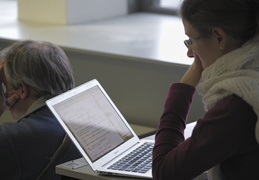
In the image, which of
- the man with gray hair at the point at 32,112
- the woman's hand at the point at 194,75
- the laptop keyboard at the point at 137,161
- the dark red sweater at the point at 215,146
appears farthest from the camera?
the man with gray hair at the point at 32,112

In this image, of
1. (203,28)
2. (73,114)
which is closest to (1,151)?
(73,114)

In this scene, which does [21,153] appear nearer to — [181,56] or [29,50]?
[29,50]

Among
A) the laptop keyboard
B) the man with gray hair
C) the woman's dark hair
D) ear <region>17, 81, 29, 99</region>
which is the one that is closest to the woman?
the woman's dark hair

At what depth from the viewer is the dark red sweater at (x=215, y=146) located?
1.52 meters

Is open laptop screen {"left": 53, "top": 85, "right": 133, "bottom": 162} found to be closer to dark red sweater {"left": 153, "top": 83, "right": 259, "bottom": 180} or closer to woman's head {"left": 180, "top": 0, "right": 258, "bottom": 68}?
dark red sweater {"left": 153, "top": 83, "right": 259, "bottom": 180}

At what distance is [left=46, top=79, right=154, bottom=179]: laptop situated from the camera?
189 cm

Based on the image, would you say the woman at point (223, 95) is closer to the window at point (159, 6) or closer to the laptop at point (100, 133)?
the laptop at point (100, 133)

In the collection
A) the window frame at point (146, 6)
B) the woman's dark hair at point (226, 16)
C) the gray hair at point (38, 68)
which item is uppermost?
the woman's dark hair at point (226, 16)

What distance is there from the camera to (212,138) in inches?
60.3

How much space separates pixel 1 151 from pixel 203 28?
31.5 inches

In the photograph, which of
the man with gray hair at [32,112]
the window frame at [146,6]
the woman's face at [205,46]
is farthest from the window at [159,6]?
the woman's face at [205,46]

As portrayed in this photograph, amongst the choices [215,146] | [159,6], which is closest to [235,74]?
[215,146]

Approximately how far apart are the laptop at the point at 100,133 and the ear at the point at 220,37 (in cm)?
47

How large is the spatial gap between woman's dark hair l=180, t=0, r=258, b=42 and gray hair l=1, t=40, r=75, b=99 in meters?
0.70
